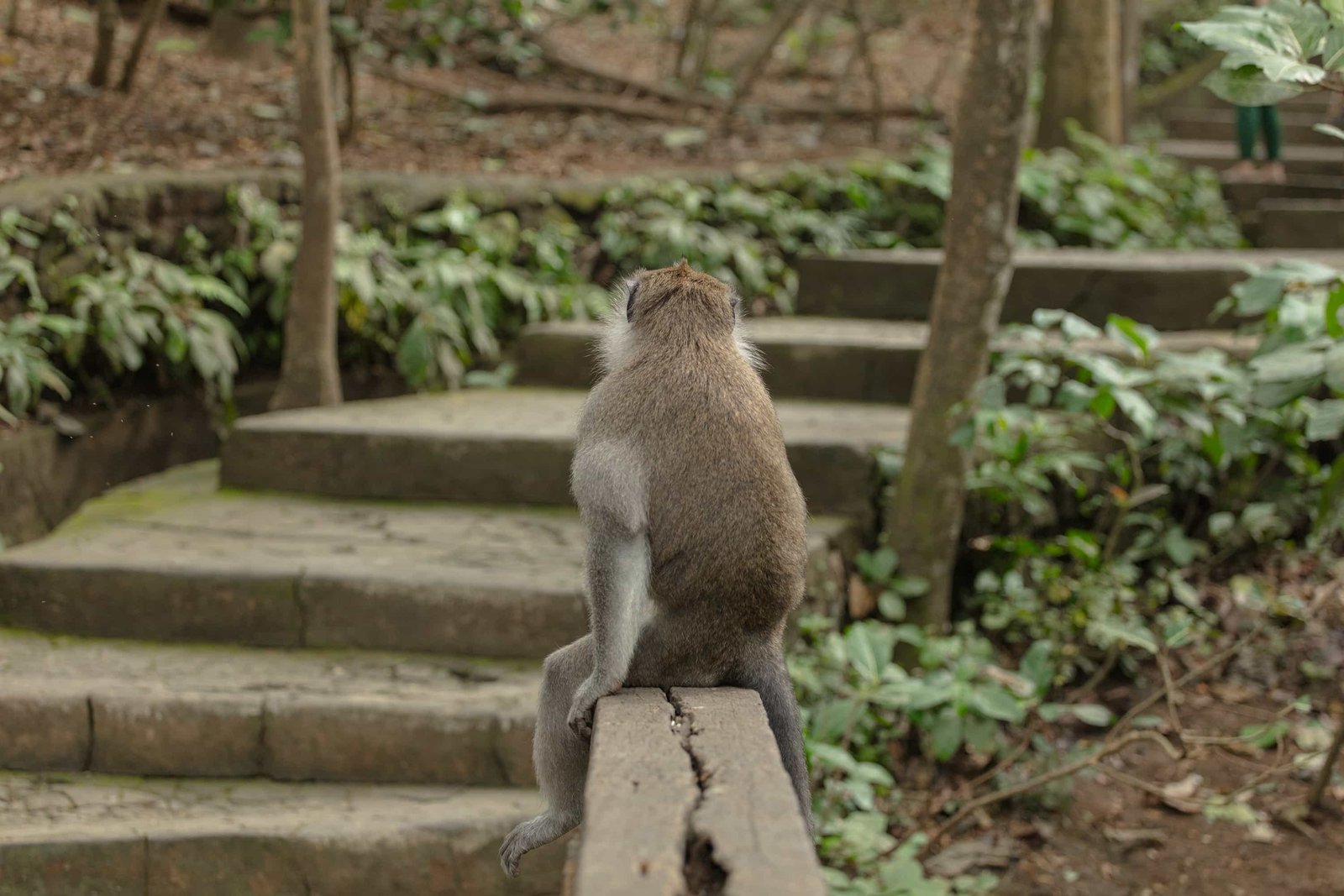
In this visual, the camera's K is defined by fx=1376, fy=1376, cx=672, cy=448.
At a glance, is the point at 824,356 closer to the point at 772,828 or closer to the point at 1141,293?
the point at 1141,293

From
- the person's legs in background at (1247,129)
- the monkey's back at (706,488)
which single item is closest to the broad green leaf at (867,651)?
the monkey's back at (706,488)

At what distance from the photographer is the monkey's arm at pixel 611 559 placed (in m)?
2.67

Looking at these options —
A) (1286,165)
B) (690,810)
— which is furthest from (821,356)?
(1286,165)

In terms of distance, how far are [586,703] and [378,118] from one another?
693cm

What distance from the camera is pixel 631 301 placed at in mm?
2998

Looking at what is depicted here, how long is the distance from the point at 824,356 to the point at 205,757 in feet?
11.7

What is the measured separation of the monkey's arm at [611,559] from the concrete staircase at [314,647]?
1.49 metres

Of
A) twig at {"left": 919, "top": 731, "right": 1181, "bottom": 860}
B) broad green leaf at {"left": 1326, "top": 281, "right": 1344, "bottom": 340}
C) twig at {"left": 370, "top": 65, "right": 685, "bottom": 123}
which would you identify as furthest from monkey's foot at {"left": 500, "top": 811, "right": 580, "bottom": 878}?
twig at {"left": 370, "top": 65, "right": 685, "bottom": 123}

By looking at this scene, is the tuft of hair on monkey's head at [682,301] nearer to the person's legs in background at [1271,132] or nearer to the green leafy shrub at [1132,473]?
the green leafy shrub at [1132,473]

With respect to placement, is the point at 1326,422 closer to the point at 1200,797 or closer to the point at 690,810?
the point at 1200,797

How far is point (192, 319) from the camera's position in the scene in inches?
231

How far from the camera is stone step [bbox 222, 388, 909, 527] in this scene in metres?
5.54

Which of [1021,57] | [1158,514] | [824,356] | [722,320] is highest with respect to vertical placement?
[1021,57]

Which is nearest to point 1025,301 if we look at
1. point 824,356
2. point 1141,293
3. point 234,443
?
point 1141,293
